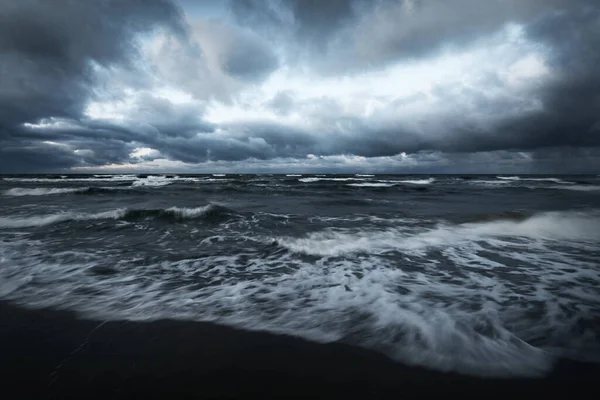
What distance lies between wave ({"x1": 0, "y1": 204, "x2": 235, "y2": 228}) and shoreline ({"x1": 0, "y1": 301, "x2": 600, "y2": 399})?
8.07 metres

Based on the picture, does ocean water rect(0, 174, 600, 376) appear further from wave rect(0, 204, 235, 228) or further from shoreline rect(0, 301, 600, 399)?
A: wave rect(0, 204, 235, 228)

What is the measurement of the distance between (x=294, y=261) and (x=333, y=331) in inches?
109

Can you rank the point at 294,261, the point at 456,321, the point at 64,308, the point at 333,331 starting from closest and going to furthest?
the point at 333,331 → the point at 456,321 → the point at 64,308 → the point at 294,261

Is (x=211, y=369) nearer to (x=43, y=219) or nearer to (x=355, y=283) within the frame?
(x=355, y=283)

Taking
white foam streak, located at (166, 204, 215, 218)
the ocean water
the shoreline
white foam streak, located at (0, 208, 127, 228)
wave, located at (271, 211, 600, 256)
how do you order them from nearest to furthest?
the shoreline < the ocean water < wave, located at (271, 211, 600, 256) < white foam streak, located at (0, 208, 127, 228) < white foam streak, located at (166, 204, 215, 218)

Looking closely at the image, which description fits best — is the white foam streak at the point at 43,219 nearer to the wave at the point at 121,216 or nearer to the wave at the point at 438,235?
the wave at the point at 121,216

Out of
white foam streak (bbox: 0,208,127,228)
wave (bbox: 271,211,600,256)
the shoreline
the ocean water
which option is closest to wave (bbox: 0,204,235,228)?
white foam streak (bbox: 0,208,127,228)

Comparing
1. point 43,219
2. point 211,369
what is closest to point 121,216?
point 43,219

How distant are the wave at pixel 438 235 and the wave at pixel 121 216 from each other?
16.7 feet

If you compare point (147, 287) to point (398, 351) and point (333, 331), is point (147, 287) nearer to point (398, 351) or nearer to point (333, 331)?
point (333, 331)

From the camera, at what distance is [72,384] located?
7.68 ft

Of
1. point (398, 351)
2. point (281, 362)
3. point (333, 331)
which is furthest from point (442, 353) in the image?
point (281, 362)

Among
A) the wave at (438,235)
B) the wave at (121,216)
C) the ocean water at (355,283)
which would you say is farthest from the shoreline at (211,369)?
the wave at (121,216)

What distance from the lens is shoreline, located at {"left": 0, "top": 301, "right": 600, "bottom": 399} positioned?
231cm
